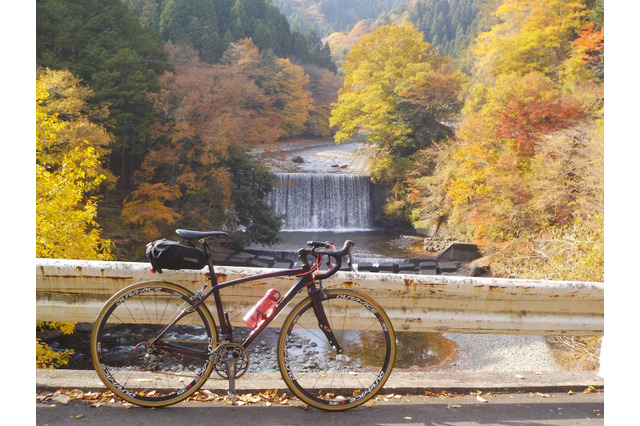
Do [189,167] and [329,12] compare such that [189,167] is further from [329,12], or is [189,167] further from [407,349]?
[329,12]

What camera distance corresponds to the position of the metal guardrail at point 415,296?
294cm

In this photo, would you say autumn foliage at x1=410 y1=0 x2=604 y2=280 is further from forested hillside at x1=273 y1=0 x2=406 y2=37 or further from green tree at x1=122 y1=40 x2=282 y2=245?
forested hillside at x1=273 y1=0 x2=406 y2=37

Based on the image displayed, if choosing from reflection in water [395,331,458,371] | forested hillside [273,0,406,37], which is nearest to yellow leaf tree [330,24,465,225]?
reflection in water [395,331,458,371]

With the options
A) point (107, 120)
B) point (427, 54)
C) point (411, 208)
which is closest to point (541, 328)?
point (107, 120)

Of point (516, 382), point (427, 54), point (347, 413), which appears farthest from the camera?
point (427, 54)

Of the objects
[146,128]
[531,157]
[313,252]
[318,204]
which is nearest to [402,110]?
[318,204]

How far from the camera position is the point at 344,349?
2.86 metres

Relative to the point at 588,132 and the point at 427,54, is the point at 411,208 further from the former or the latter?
the point at 588,132

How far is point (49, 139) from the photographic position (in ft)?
35.3

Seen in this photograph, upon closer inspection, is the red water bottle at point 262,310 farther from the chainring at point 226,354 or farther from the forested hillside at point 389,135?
the forested hillside at point 389,135

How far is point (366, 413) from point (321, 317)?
1.71 ft

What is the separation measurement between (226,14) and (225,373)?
146ft

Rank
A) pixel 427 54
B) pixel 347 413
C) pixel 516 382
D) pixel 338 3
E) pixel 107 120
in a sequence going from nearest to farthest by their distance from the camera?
1. pixel 347 413
2. pixel 516 382
3. pixel 107 120
4. pixel 427 54
5. pixel 338 3

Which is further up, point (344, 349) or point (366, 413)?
point (344, 349)
